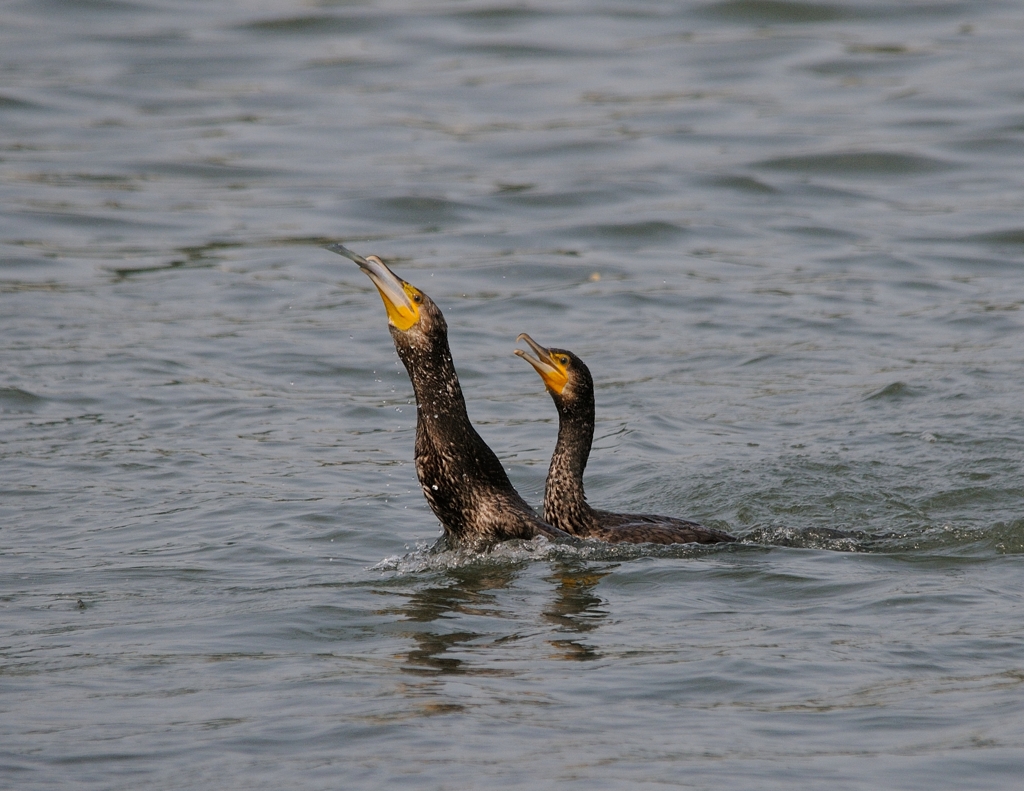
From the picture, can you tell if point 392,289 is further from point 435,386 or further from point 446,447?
point 446,447

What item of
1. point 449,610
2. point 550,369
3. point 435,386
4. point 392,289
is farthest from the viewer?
point 550,369

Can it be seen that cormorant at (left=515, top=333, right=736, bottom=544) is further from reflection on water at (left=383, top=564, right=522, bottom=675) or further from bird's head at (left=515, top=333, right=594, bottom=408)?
reflection on water at (left=383, top=564, right=522, bottom=675)

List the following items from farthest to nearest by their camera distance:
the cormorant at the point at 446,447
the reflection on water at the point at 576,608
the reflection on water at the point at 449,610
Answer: the cormorant at the point at 446,447 < the reflection on water at the point at 576,608 < the reflection on water at the point at 449,610

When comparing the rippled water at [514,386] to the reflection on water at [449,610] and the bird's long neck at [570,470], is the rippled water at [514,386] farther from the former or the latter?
the bird's long neck at [570,470]

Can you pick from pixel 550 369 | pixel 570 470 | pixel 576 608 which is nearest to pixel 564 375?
pixel 550 369

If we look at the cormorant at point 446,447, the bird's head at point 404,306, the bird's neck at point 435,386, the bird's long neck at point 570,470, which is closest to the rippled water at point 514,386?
the cormorant at point 446,447

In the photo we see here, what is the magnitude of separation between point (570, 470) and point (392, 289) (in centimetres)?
162

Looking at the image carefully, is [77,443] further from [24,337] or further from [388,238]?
[388,238]

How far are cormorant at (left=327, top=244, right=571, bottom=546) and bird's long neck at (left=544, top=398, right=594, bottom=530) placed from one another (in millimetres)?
373

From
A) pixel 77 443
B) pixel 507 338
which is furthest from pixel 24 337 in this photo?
pixel 507 338

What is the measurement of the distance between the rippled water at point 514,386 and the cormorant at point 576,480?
207 mm

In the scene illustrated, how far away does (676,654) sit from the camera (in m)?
6.62

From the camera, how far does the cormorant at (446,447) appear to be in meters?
7.62

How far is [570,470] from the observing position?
8.58m
